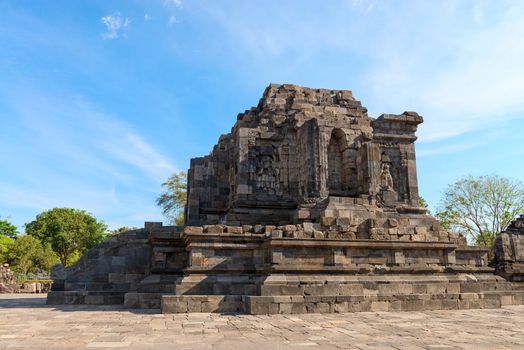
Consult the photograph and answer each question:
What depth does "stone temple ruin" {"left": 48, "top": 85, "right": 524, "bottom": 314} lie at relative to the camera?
41.6 ft

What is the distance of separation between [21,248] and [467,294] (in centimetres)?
5226

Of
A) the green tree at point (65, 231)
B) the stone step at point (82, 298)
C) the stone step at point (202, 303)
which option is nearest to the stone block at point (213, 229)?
the stone step at point (202, 303)

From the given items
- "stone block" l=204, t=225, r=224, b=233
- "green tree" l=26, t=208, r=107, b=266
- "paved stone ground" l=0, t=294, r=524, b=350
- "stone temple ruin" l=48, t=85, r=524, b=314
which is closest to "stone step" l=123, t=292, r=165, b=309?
"stone temple ruin" l=48, t=85, r=524, b=314

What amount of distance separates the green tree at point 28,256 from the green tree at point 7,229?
1520 centimetres

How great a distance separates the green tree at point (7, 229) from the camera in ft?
219

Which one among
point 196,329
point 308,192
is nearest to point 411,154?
point 308,192

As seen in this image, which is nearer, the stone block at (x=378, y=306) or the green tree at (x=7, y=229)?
the stone block at (x=378, y=306)

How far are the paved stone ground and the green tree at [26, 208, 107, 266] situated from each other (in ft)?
176

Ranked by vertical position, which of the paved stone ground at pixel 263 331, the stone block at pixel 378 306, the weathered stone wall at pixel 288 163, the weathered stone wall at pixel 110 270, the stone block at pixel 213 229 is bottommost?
the paved stone ground at pixel 263 331

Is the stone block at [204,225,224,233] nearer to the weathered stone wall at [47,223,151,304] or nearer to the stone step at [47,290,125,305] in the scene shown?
the weathered stone wall at [47,223,151,304]

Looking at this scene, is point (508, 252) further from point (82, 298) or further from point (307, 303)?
point (82, 298)

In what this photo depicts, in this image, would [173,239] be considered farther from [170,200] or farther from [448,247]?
[170,200]

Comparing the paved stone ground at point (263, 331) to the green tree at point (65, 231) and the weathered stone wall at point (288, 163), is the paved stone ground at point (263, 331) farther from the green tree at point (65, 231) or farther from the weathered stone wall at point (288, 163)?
the green tree at point (65, 231)

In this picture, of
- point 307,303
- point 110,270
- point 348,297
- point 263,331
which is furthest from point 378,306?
point 110,270
